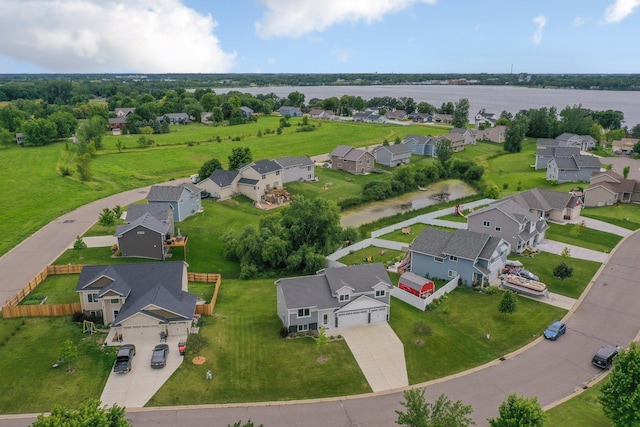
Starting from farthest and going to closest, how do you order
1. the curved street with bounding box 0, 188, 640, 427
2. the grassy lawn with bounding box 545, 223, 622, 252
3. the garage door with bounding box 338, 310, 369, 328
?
the grassy lawn with bounding box 545, 223, 622, 252
the garage door with bounding box 338, 310, 369, 328
the curved street with bounding box 0, 188, 640, 427

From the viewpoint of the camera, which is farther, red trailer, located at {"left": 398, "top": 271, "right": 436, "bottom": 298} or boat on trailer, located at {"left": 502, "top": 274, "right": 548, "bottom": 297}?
boat on trailer, located at {"left": 502, "top": 274, "right": 548, "bottom": 297}

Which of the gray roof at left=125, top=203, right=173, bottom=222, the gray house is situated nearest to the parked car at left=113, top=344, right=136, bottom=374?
the gray roof at left=125, top=203, right=173, bottom=222

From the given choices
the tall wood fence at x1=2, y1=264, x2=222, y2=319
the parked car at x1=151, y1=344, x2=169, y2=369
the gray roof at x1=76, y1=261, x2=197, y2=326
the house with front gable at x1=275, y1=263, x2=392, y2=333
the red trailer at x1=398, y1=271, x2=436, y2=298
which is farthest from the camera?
the red trailer at x1=398, y1=271, x2=436, y2=298

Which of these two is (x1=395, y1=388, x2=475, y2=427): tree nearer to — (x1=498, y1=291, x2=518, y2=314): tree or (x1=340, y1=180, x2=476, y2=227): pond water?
(x1=498, y1=291, x2=518, y2=314): tree

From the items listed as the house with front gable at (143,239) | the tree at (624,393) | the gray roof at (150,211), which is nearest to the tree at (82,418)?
the tree at (624,393)

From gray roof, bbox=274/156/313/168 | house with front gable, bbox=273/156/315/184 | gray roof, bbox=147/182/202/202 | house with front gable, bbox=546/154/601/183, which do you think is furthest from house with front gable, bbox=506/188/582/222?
gray roof, bbox=147/182/202/202

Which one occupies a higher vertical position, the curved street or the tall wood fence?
the tall wood fence

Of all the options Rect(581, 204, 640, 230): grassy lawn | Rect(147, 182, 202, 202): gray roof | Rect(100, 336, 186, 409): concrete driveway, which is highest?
Rect(147, 182, 202, 202): gray roof

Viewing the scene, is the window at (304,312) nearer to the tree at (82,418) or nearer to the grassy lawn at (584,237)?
the tree at (82,418)
